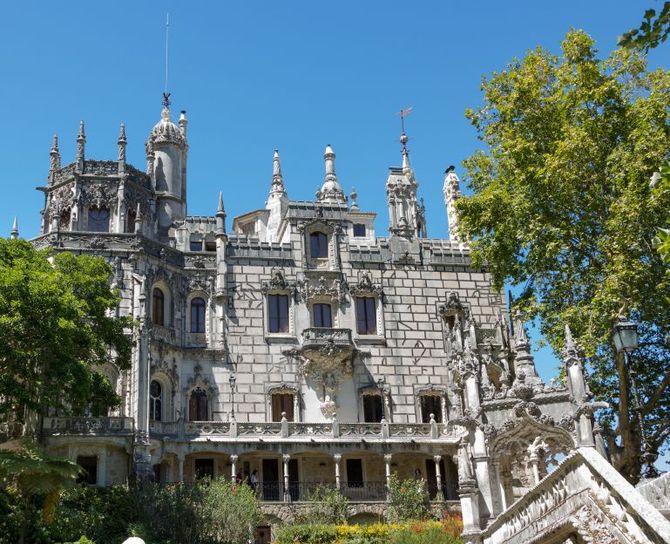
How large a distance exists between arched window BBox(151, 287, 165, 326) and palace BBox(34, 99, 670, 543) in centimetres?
8

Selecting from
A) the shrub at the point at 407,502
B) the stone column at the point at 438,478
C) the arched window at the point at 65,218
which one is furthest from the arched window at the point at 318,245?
the shrub at the point at 407,502

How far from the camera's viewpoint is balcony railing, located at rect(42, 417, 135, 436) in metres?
34.7

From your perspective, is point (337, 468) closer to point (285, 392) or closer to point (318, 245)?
point (285, 392)

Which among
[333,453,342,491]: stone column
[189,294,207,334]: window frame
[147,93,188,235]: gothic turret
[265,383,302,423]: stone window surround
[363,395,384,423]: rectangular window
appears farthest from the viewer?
[147,93,188,235]: gothic turret

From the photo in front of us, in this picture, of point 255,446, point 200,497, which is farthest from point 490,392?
point 255,446

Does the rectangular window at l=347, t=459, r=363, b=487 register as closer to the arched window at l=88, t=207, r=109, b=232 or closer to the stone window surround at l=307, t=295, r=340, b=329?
the stone window surround at l=307, t=295, r=340, b=329

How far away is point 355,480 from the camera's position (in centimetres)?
3947

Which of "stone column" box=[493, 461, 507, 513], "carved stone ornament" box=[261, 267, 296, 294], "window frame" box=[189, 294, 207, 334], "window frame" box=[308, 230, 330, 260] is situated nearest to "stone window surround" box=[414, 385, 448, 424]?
"carved stone ornament" box=[261, 267, 296, 294]

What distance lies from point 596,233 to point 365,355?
14.7 metres

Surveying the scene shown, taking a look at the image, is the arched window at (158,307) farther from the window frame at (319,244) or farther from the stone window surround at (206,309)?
the window frame at (319,244)

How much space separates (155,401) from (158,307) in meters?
4.37

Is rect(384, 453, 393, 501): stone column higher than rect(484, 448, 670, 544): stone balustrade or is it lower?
higher

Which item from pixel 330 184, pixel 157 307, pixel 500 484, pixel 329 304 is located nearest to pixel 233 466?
pixel 157 307

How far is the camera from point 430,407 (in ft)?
137
